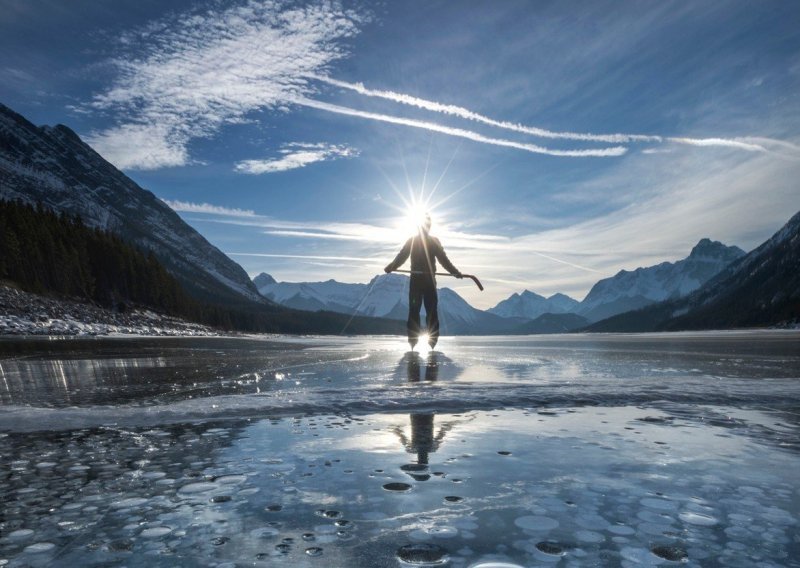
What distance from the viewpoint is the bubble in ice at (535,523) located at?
2.30 meters

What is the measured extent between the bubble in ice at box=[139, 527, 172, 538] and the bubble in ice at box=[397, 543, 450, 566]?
115cm

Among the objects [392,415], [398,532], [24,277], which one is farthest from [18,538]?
[24,277]

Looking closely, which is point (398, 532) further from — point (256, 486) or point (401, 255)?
point (401, 255)

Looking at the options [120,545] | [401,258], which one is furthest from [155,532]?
[401,258]

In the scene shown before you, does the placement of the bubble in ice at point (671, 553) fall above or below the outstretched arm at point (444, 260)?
below

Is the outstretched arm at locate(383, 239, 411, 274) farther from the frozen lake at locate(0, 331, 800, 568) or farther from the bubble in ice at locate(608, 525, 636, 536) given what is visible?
the bubble in ice at locate(608, 525, 636, 536)

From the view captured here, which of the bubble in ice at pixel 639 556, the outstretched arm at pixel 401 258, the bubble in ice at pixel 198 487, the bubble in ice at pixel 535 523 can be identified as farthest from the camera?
the outstretched arm at pixel 401 258

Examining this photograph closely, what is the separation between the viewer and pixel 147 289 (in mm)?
88500

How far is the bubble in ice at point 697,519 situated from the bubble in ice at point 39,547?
10.0 ft

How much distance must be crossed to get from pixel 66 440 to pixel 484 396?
467 cm

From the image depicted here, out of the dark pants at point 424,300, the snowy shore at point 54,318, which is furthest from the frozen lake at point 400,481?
the snowy shore at point 54,318

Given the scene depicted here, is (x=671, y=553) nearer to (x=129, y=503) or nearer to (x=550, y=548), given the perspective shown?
(x=550, y=548)

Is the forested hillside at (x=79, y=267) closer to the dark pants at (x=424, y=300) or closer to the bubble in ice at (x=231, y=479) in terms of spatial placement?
the dark pants at (x=424, y=300)

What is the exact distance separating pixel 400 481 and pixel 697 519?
1.66m
